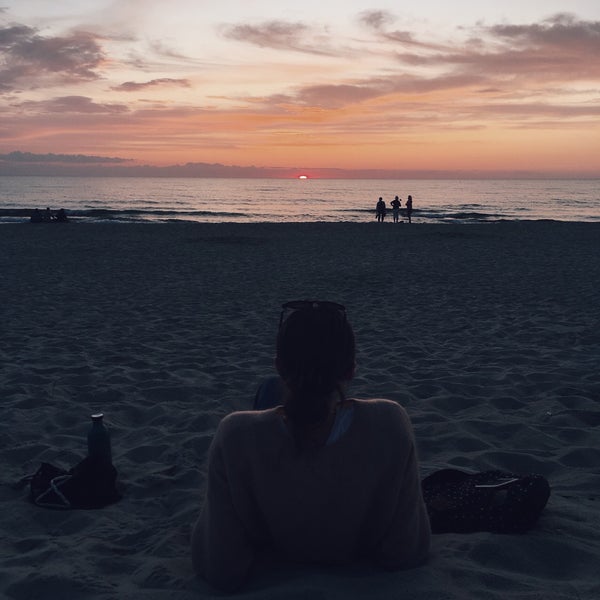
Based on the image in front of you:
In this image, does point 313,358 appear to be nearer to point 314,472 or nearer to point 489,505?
point 314,472

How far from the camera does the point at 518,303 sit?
10.6 meters

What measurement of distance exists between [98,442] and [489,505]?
7.67ft

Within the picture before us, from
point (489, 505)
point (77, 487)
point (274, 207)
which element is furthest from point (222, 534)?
point (274, 207)

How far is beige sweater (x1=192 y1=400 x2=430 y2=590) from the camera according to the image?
8.04ft

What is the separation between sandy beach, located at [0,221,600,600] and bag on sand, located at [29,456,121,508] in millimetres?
75

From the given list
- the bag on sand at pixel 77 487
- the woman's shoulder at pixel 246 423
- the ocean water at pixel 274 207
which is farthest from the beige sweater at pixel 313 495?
the ocean water at pixel 274 207

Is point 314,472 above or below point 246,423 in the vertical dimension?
below

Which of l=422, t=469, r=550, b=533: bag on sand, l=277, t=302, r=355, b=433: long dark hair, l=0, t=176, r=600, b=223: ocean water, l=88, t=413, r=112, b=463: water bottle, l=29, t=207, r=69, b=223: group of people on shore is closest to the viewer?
l=277, t=302, r=355, b=433: long dark hair

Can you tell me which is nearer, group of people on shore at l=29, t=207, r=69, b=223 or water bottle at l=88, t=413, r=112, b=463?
water bottle at l=88, t=413, r=112, b=463

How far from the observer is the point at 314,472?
2.46m

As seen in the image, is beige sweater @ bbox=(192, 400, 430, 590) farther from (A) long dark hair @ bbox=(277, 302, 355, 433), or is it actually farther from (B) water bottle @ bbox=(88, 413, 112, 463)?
(B) water bottle @ bbox=(88, 413, 112, 463)

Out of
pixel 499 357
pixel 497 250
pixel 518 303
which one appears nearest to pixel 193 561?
pixel 499 357

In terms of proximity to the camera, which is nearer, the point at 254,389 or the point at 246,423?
the point at 246,423

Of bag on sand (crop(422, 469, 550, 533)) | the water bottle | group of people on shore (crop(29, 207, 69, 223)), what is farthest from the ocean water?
bag on sand (crop(422, 469, 550, 533))
